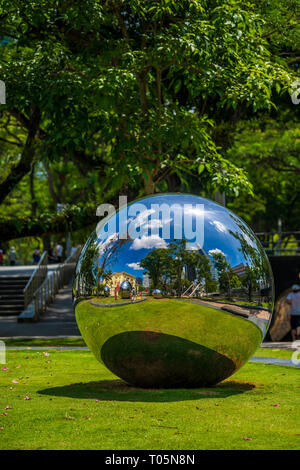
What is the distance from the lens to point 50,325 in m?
23.7

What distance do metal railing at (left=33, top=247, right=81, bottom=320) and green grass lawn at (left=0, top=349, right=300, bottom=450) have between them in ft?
51.2

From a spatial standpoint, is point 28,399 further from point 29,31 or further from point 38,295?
point 38,295

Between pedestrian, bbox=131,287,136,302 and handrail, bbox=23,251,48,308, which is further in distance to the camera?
handrail, bbox=23,251,48,308

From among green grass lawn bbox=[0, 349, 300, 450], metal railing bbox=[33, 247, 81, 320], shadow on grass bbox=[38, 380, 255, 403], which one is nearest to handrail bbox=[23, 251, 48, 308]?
metal railing bbox=[33, 247, 81, 320]

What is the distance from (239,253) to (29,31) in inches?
481

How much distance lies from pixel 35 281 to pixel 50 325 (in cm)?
468

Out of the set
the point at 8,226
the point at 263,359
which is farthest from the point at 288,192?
the point at 263,359

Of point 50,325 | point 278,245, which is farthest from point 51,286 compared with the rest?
point 278,245

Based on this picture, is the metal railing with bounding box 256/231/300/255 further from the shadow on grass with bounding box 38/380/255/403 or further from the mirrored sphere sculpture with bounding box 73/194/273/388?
the mirrored sphere sculpture with bounding box 73/194/273/388

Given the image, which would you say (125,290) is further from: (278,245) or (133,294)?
(278,245)

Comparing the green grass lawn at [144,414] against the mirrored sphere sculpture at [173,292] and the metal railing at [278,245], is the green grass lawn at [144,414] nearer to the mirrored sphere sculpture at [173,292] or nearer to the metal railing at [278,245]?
the mirrored sphere sculpture at [173,292]

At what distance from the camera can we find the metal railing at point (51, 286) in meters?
26.0

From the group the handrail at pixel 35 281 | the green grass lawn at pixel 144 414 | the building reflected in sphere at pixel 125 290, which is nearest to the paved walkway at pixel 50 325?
the handrail at pixel 35 281

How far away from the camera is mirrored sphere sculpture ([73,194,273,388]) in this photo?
7953 millimetres
